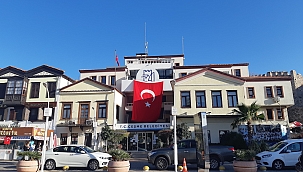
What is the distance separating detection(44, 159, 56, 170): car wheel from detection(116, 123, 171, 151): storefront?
39.1ft

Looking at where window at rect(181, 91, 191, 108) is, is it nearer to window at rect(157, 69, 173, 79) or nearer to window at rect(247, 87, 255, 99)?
window at rect(157, 69, 173, 79)

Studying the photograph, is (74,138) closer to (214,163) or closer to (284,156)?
(214,163)

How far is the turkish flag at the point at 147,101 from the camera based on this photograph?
28.3 m

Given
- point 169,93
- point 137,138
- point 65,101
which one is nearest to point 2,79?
point 65,101

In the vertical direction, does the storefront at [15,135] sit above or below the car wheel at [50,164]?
above

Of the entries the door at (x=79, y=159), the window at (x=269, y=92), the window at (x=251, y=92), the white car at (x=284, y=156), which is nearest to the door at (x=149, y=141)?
the door at (x=79, y=159)

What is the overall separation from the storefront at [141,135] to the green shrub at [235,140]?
20.0ft

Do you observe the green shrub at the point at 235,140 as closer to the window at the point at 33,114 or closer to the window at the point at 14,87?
the window at the point at 33,114

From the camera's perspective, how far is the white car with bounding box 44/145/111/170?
1448cm

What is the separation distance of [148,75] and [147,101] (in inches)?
180

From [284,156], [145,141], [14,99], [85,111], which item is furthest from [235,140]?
[14,99]

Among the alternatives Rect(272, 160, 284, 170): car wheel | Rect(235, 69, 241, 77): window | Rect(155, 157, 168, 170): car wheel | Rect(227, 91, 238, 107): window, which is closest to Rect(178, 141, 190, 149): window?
Rect(155, 157, 168, 170): car wheel

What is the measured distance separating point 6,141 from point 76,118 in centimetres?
706

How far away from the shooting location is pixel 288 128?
89.6 ft
